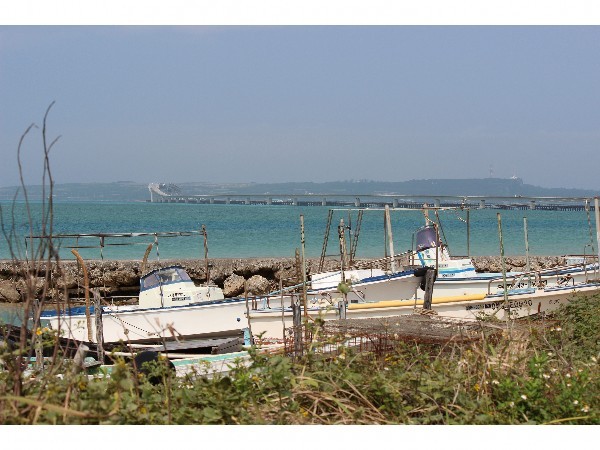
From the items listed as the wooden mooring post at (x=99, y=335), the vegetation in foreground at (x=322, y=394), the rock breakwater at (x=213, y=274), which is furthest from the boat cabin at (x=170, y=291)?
the vegetation in foreground at (x=322, y=394)

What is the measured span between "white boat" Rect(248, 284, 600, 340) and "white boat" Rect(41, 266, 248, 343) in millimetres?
864

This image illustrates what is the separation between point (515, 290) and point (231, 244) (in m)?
34.3

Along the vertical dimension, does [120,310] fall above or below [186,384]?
below

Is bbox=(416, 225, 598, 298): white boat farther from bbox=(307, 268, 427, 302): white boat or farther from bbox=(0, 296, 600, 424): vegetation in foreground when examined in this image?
bbox=(0, 296, 600, 424): vegetation in foreground

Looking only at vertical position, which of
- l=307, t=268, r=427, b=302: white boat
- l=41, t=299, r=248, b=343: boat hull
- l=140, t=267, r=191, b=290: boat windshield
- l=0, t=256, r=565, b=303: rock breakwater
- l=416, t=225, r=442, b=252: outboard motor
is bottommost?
l=0, t=256, r=565, b=303: rock breakwater

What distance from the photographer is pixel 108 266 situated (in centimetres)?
2364

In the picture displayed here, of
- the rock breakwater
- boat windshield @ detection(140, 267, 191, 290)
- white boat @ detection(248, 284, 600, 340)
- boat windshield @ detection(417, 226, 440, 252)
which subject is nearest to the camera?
white boat @ detection(248, 284, 600, 340)

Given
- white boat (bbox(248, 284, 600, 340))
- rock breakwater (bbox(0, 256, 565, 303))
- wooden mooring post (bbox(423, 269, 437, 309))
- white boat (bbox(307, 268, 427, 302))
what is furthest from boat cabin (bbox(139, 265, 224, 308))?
rock breakwater (bbox(0, 256, 565, 303))

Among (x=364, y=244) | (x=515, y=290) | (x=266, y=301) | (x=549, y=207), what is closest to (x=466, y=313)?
(x=515, y=290)

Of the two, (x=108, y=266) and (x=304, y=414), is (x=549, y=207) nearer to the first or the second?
(x=108, y=266)

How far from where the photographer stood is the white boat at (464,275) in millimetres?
15258

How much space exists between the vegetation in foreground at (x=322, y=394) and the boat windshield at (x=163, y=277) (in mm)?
9574

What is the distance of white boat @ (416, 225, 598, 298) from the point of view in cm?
1526

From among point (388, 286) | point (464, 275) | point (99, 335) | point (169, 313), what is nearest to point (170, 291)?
point (169, 313)
